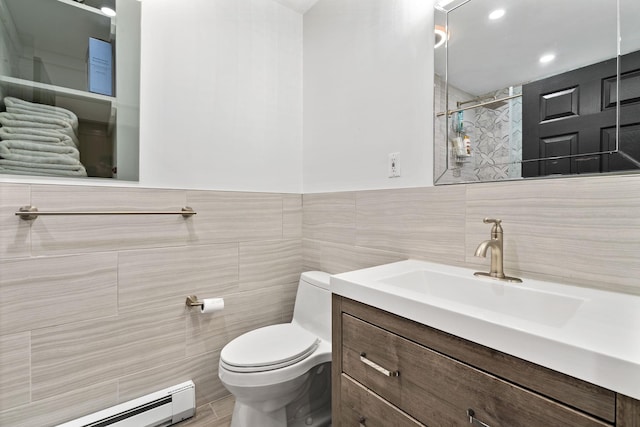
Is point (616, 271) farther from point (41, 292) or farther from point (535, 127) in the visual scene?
point (41, 292)

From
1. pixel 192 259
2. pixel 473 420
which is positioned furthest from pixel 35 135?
pixel 473 420

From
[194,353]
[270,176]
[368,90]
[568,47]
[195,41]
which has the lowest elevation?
[194,353]

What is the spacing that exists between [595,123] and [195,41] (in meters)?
1.81

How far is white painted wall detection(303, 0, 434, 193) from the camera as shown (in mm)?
1312

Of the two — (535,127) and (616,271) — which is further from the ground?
(535,127)

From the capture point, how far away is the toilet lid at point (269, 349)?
3.97 ft

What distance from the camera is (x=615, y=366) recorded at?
0.44 m

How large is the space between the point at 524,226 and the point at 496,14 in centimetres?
80

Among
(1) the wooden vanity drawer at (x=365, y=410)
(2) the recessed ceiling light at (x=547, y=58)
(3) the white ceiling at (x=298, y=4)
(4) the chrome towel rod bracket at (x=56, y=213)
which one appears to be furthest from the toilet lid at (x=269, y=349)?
(3) the white ceiling at (x=298, y=4)

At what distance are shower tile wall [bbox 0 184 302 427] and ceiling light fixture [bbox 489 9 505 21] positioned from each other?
1.39 metres

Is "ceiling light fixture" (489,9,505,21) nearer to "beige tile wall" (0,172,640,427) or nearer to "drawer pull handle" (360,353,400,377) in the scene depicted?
"beige tile wall" (0,172,640,427)

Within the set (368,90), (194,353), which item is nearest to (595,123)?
(368,90)

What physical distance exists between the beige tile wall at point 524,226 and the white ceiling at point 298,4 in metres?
1.34

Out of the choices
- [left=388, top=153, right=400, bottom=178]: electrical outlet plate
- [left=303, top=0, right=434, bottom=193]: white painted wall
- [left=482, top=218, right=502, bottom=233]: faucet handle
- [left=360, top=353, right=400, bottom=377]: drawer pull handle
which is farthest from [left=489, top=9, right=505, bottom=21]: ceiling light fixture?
[left=360, top=353, right=400, bottom=377]: drawer pull handle
